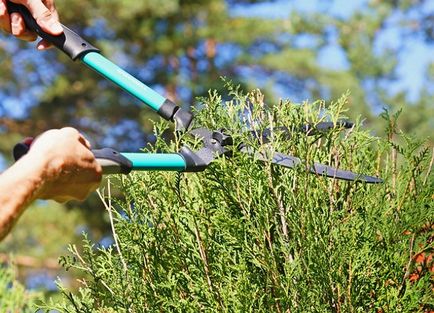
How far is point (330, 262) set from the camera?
2.53 meters

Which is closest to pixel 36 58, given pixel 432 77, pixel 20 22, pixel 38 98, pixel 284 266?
pixel 38 98

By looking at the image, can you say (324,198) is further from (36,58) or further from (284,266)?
(36,58)

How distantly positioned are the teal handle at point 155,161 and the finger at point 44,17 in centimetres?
90

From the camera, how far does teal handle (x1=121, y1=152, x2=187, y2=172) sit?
7.99ft

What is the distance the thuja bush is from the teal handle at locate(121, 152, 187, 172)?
0.18 meters

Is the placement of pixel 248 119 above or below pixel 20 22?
below

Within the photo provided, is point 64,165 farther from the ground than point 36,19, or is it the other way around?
point 36,19

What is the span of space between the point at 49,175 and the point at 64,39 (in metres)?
1.16

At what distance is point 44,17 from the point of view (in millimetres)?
3229

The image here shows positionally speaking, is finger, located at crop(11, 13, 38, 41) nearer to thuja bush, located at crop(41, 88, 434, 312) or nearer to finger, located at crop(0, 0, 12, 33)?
finger, located at crop(0, 0, 12, 33)

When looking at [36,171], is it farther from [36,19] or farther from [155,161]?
[36,19]

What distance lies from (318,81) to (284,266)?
49.0 ft

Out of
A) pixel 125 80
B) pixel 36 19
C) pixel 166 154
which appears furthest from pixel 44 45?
pixel 166 154

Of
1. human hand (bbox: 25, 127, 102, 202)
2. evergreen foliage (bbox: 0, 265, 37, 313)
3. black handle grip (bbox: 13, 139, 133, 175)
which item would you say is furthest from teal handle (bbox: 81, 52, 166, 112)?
evergreen foliage (bbox: 0, 265, 37, 313)
